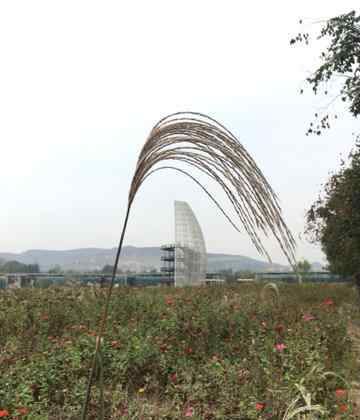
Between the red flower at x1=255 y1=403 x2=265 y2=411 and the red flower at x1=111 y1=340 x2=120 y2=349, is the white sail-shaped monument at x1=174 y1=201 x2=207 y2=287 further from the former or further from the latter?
the red flower at x1=255 y1=403 x2=265 y2=411

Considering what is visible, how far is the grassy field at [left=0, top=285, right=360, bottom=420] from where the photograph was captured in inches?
138

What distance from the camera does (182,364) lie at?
14.6ft

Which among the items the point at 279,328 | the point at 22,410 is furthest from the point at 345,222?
the point at 22,410

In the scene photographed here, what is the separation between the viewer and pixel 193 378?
4.36 m

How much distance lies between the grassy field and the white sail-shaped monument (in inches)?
1011

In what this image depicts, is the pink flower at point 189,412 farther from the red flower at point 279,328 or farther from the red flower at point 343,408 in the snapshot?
the red flower at point 279,328

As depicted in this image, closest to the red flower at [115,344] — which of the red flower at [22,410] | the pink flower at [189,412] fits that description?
the pink flower at [189,412]

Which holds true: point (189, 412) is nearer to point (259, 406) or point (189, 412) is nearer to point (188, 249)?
point (259, 406)

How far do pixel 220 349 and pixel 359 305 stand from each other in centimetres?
962

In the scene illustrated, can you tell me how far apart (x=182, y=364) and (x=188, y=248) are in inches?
1141

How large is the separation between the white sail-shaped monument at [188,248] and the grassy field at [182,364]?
25686mm

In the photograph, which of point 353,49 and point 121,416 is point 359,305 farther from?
point 121,416

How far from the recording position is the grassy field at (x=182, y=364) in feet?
11.5

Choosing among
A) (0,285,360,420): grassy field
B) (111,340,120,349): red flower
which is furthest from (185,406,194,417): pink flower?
(111,340,120,349): red flower
